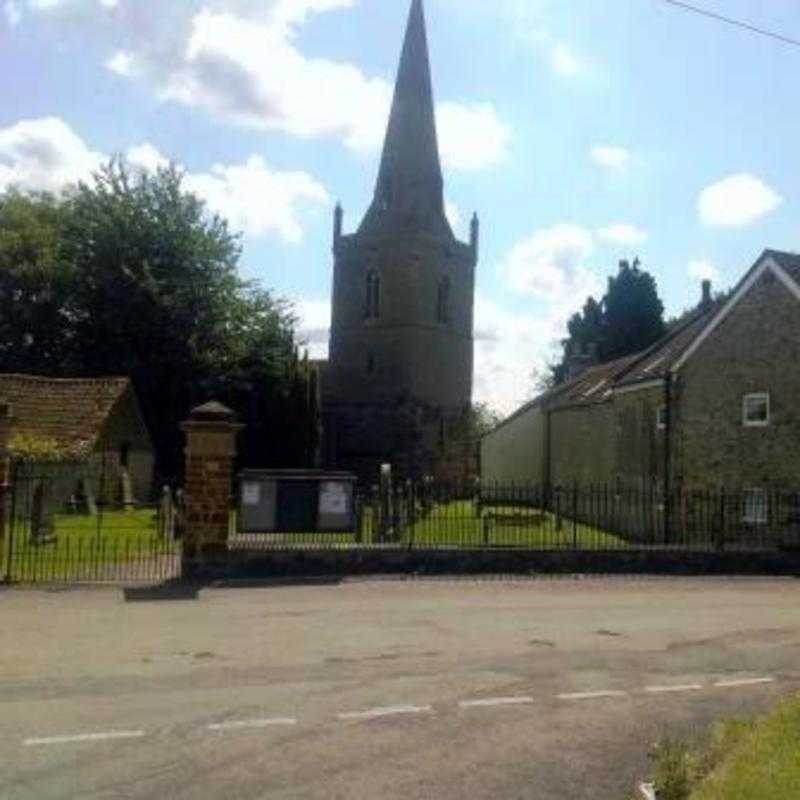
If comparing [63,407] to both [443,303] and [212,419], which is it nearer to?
[212,419]

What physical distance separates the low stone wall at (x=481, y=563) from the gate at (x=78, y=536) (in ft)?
4.67

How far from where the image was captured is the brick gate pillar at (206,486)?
18.4 metres

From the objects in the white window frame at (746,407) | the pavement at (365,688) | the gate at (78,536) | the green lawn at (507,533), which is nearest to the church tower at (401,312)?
the gate at (78,536)

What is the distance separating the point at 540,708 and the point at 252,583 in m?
9.32

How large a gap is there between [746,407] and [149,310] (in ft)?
95.3

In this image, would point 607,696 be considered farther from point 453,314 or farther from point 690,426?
point 453,314

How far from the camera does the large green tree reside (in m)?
51.7

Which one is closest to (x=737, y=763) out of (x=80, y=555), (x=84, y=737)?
(x=84, y=737)

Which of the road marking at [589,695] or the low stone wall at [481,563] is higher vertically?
the low stone wall at [481,563]

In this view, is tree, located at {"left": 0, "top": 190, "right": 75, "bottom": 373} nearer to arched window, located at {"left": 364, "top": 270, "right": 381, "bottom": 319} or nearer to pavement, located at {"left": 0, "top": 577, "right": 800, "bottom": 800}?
arched window, located at {"left": 364, "top": 270, "right": 381, "bottom": 319}

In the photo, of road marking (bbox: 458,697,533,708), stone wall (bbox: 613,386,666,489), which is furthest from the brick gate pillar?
stone wall (bbox: 613,386,666,489)

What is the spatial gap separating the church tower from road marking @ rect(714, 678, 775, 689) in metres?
52.3

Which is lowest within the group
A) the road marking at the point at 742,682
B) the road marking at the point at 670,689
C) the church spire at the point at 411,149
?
the road marking at the point at 670,689

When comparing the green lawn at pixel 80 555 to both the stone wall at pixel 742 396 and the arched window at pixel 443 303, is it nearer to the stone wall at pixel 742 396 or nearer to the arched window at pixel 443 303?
the stone wall at pixel 742 396
